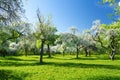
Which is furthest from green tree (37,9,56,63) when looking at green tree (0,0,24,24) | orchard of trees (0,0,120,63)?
green tree (0,0,24,24)

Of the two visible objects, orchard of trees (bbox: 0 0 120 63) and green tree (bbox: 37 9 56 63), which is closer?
orchard of trees (bbox: 0 0 120 63)

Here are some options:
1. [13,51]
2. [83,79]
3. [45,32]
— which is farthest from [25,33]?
[13,51]

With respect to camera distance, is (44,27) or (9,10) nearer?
(9,10)

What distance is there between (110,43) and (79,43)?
991 inches

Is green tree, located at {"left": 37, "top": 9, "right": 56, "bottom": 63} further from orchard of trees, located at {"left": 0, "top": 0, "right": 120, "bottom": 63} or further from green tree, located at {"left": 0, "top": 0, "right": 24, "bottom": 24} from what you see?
green tree, located at {"left": 0, "top": 0, "right": 24, "bottom": 24}

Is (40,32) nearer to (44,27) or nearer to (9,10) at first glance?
(44,27)

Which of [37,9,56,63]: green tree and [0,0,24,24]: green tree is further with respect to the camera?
[37,9,56,63]: green tree

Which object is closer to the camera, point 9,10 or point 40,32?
point 9,10

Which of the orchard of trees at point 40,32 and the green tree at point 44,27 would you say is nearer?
the orchard of trees at point 40,32

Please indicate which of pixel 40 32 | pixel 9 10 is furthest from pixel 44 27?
pixel 9 10

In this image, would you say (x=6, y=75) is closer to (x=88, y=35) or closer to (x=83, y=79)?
(x=83, y=79)

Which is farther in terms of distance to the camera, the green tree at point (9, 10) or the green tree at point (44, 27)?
the green tree at point (44, 27)

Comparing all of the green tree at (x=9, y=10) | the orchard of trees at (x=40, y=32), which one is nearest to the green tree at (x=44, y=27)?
the orchard of trees at (x=40, y=32)

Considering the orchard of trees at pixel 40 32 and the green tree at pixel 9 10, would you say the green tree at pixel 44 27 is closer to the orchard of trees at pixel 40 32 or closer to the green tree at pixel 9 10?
the orchard of trees at pixel 40 32
